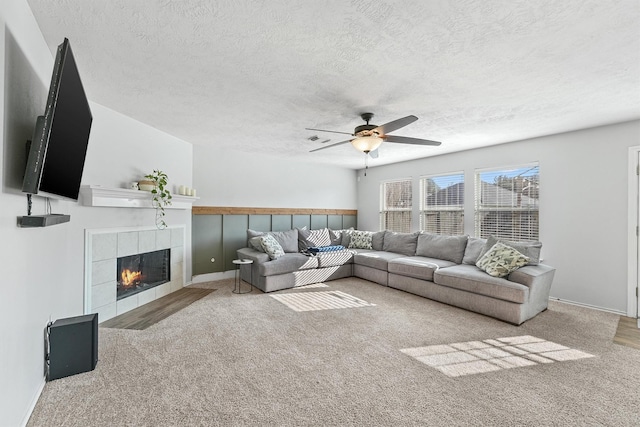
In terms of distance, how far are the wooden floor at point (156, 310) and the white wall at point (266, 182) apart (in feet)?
5.24

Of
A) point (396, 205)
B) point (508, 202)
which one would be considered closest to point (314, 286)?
point (396, 205)

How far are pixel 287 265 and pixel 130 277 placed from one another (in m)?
2.22

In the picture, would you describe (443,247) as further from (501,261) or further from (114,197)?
(114,197)

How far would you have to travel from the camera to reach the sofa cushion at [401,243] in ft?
18.2

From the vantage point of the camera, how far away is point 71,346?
7.30 ft

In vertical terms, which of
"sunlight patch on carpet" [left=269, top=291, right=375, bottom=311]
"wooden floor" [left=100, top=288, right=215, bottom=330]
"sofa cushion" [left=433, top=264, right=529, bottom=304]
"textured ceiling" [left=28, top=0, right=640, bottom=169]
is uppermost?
"textured ceiling" [left=28, top=0, right=640, bottom=169]

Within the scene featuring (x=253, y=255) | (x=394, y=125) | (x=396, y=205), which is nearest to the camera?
(x=394, y=125)

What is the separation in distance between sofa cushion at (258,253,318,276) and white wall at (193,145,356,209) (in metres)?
1.56

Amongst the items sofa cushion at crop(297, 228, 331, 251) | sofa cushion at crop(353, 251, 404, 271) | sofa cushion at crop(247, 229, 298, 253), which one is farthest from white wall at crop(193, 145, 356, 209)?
sofa cushion at crop(353, 251, 404, 271)

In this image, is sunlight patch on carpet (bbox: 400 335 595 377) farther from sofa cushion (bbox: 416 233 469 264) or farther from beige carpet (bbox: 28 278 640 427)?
sofa cushion (bbox: 416 233 469 264)

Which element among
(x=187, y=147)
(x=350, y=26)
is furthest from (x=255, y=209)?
(x=350, y=26)

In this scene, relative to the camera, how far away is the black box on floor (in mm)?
2162

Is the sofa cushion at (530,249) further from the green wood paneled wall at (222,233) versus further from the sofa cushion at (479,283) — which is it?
the green wood paneled wall at (222,233)

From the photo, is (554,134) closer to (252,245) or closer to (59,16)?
(252,245)
